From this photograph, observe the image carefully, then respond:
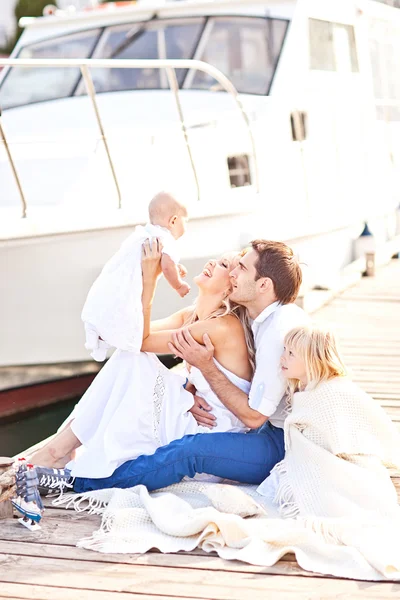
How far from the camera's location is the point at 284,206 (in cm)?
725

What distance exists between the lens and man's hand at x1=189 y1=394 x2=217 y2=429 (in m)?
3.40

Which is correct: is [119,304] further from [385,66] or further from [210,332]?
[385,66]

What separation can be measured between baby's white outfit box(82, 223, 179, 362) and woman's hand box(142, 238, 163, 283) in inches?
0.7

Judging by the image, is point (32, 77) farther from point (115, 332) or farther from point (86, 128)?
point (115, 332)

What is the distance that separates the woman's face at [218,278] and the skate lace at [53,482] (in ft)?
2.83

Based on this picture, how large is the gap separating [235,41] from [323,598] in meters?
5.86

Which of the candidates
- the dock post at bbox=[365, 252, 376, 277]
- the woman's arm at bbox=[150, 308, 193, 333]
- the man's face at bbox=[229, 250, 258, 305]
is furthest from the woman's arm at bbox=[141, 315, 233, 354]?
the dock post at bbox=[365, 252, 376, 277]

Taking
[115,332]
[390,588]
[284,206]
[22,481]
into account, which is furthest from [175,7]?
[390,588]

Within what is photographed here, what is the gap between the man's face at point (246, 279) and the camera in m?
3.35

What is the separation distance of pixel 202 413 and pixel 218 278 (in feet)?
1.63

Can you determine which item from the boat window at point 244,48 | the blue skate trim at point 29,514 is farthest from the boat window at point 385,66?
the blue skate trim at point 29,514

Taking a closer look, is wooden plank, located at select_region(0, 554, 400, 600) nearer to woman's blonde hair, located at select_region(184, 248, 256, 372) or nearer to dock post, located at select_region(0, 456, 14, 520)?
dock post, located at select_region(0, 456, 14, 520)

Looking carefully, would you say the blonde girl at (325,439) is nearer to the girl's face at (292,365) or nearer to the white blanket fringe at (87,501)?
the girl's face at (292,365)

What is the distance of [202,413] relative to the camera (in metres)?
3.41
